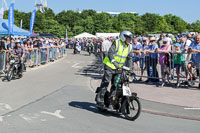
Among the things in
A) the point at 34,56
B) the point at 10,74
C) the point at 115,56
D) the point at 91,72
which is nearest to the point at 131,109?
the point at 115,56

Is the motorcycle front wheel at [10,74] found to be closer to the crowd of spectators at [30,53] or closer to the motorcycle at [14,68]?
the motorcycle at [14,68]

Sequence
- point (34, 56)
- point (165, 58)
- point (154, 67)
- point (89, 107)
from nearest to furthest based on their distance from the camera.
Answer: point (89, 107) < point (165, 58) < point (154, 67) < point (34, 56)

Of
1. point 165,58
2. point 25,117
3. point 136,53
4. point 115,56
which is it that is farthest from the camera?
point 136,53

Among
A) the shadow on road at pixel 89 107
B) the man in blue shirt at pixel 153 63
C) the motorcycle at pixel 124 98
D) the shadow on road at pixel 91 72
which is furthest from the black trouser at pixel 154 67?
the motorcycle at pixel 124 98

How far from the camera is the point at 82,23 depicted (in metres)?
104

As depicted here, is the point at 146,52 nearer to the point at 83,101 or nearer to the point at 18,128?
the point at 83,101

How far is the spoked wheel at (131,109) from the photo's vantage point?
668 cm

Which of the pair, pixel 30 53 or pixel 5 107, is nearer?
pixel 5 107

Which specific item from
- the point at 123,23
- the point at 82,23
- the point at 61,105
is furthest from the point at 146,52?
the point at 123,23

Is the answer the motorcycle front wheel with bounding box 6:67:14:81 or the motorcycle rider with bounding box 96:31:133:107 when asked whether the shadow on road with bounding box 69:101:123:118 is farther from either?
the motorcycle front wheel with bounding box 6:67:14:81

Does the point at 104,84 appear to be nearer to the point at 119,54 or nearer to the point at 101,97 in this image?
the point at 101,97

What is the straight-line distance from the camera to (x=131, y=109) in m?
6.87

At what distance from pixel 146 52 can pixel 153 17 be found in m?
111

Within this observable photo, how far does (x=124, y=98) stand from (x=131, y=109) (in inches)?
10.9
